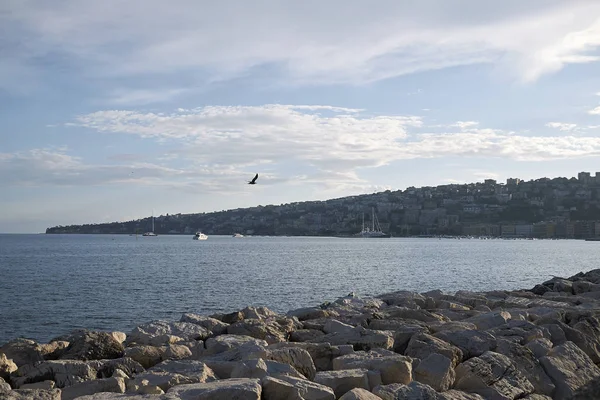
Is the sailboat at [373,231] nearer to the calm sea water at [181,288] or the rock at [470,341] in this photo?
the calm sea water at [181,288]

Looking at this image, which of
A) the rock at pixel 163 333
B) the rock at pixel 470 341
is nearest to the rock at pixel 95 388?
the rock at pixel 163 333

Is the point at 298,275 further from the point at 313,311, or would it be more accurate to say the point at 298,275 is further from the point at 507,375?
the point at 507,375

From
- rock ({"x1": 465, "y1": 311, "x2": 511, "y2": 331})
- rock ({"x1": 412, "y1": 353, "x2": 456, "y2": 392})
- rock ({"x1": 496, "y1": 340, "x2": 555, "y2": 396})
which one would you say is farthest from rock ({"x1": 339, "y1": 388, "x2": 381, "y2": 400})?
rock ({"x1": 465, "y1": 311, "x2": 511, "y2": 331})

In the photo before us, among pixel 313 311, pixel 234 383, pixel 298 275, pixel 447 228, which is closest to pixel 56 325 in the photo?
pixel 313 311

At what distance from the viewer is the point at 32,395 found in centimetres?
530

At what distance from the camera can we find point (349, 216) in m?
133

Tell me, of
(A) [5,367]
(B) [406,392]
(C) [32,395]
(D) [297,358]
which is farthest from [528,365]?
(A) [5,367]

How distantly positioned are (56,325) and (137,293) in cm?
801

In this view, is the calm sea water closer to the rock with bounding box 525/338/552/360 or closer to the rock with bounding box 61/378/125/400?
the rock with bounding box 61/378/125/400

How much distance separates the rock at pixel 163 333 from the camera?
26.8 ft

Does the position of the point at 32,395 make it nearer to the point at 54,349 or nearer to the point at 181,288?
the point at 54,349

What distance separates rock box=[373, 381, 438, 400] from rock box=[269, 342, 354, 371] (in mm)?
1358

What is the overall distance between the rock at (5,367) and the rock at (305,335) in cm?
333

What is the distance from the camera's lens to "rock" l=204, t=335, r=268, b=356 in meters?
7.42
